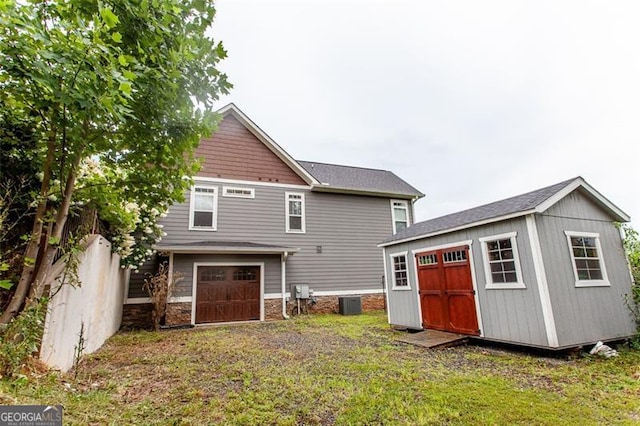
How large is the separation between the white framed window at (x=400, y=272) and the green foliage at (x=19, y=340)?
302 inches

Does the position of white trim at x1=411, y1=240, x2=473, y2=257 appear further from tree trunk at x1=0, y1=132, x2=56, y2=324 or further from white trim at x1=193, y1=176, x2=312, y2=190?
tree trunk at x1=0, y1=132, x2=56, y2=324

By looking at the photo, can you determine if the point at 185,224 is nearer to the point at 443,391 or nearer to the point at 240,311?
the point at 240,311

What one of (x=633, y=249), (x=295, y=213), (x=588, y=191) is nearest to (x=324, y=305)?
(x=295, y=213)

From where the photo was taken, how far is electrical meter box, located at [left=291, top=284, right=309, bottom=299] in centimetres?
1139

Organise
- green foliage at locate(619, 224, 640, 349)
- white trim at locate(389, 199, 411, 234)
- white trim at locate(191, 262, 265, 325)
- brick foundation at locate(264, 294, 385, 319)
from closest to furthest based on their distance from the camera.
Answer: green foliage at locate(619, 224, 640, 349), white trim at locate(191, 262, 265, 325), brick foundation at locate(264, 294, 385, 319), white trim at locate(389, 199, 411, 234)

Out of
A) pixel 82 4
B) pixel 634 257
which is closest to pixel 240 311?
A: pixel 82 4

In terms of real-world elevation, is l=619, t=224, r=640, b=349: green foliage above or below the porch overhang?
below

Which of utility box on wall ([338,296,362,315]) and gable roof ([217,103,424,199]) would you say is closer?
utility box on wall ([338,296,362,315])

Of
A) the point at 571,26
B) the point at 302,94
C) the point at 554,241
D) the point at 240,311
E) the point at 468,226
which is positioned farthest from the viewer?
the point at 302,94

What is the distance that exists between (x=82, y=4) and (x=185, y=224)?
8626mm

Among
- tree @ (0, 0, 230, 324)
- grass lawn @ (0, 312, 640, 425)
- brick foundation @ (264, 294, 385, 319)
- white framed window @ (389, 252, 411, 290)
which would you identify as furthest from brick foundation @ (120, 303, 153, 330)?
white framed window @ (389, 252, 411, 290)

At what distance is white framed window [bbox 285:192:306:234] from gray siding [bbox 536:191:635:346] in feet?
28.0

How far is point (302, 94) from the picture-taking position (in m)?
13.6

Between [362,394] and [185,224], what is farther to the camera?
[185,224]
